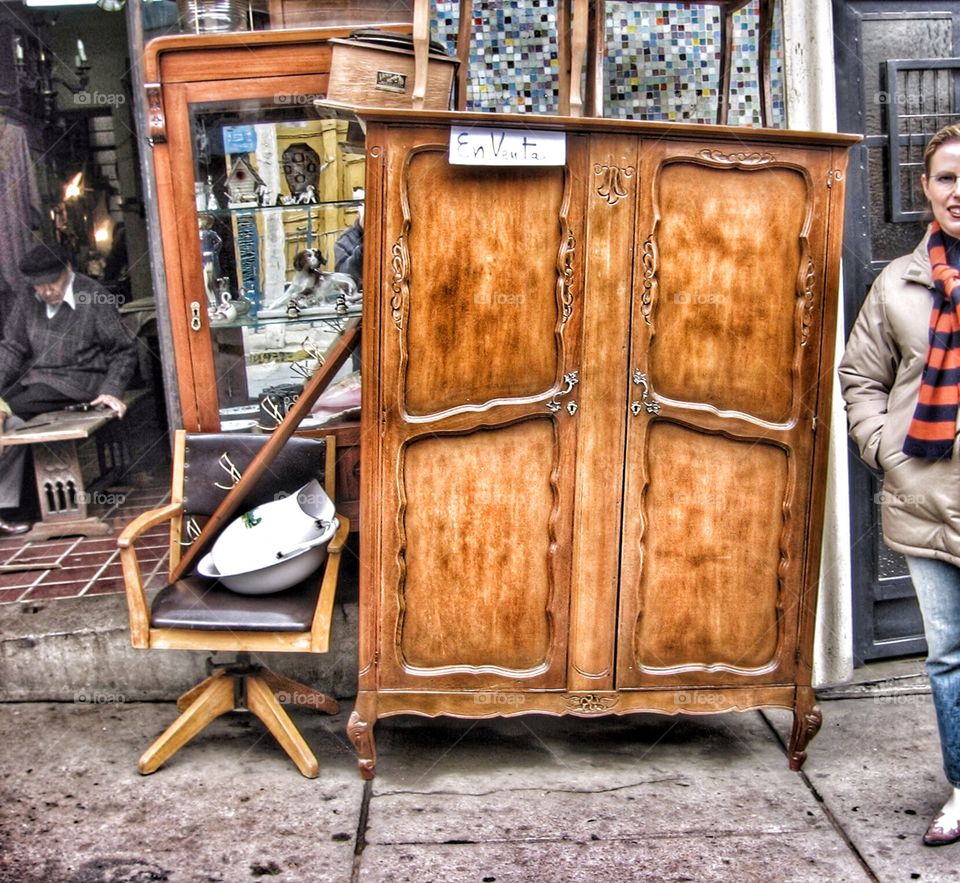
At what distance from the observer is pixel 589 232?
119 inches

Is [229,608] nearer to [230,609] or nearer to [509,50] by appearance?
[230,609]

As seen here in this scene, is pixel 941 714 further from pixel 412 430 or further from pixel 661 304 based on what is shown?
pixel 412 430

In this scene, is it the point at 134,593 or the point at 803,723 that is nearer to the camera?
the point at 134,593

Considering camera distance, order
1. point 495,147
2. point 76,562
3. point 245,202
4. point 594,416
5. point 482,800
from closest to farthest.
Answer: point 495,147, point 594,416, point 482,800, point 245,202, point 76,562

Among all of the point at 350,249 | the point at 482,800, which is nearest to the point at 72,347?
the point at 350,249

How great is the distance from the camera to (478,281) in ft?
9.96

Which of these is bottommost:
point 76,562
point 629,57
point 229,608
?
point 76,562

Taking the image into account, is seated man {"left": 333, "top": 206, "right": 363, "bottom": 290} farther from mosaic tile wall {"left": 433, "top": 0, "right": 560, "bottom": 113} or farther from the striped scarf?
the striped scarf

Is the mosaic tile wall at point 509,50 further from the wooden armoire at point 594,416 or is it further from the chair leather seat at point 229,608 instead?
the chair leather seat at point 229,608

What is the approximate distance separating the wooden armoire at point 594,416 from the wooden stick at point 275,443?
0.32 m

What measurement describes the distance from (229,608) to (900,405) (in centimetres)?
216

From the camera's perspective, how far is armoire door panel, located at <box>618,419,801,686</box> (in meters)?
3.23

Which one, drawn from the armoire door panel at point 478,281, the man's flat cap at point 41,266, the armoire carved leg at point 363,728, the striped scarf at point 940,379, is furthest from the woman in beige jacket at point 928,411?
the man's flat cap at point 41,266

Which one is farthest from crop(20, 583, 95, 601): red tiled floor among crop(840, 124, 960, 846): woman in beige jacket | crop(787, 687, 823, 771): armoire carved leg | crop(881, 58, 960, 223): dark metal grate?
crop(881, 58, 960, 223): dark metal grate
